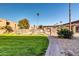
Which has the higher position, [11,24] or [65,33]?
[11,24]

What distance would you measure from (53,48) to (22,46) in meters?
0.48

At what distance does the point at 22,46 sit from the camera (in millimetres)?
4949

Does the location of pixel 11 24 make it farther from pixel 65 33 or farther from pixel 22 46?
pixel 65 33

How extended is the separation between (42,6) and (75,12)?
51 cm

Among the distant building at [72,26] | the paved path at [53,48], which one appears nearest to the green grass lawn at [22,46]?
the paved path at [53,48]

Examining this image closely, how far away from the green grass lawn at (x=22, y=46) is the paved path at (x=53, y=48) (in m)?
0.07

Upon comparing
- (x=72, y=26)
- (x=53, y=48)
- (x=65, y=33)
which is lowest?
(x=53, y=48)

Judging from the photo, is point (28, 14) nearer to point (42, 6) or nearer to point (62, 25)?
point (42, 6)

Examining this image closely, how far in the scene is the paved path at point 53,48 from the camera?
491cm

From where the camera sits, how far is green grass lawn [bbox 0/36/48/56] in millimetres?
4922

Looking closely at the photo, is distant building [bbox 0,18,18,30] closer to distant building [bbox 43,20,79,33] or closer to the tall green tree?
the tall green tree

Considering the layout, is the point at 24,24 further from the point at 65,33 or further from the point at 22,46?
the point at 65,33

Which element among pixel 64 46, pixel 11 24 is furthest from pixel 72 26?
pixel 11 24

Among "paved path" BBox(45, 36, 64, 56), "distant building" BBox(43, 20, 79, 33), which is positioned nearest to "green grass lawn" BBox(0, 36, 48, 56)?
"paved path" BBox(45, 36, 64, 56)
